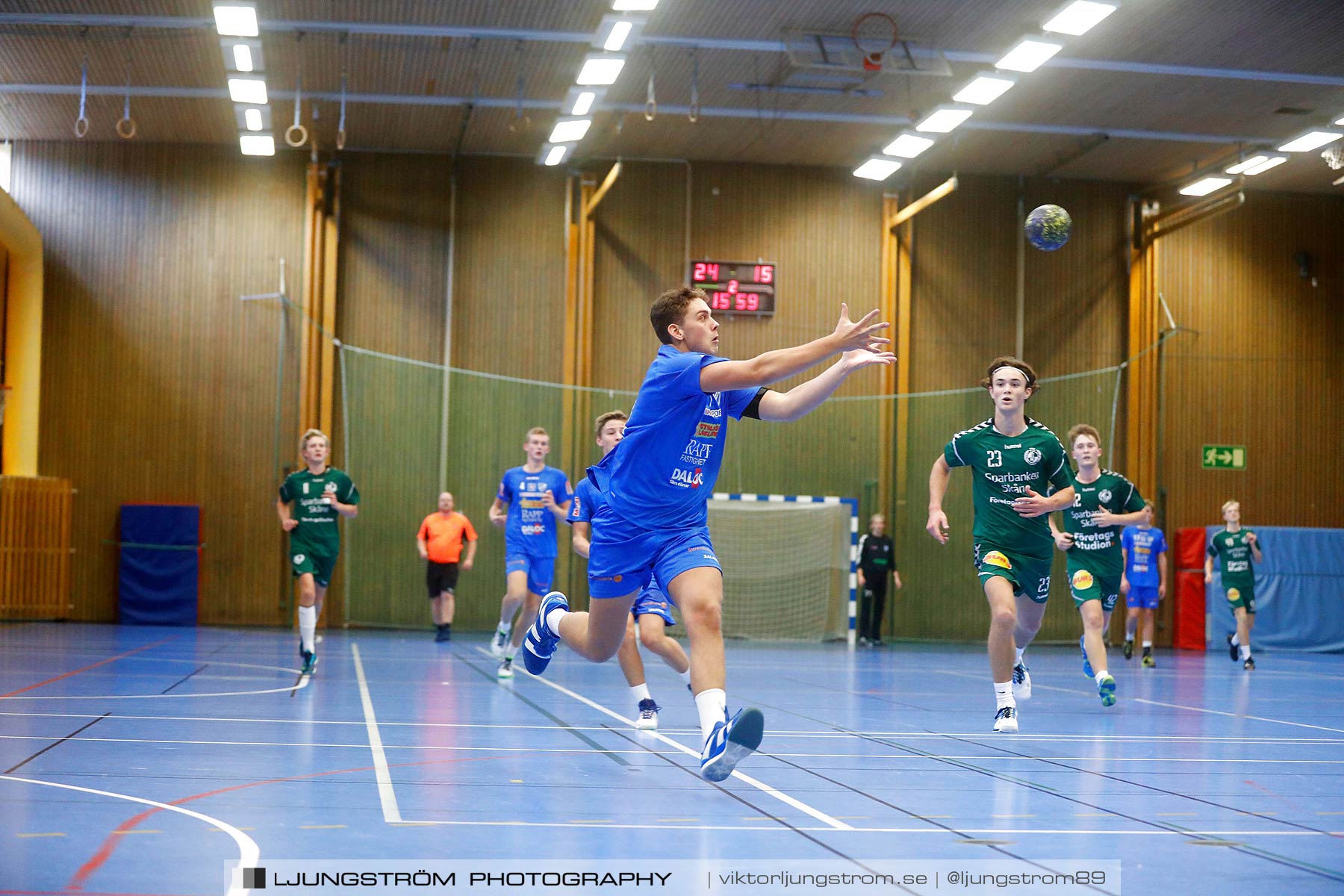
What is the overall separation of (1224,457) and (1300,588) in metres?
2.90

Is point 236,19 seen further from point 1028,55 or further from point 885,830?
point 885,830

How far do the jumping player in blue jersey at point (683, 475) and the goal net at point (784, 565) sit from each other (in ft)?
48.2

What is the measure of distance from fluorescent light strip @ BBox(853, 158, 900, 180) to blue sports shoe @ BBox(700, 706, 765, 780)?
56.7 feet

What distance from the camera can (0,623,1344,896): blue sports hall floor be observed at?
4191mm

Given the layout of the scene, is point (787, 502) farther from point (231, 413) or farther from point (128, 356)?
point (128, 356)

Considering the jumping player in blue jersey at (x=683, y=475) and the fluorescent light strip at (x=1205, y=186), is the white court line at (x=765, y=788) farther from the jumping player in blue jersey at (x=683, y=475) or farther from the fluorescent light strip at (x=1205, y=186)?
the fluorescent light strip at (x=1205, y=186)

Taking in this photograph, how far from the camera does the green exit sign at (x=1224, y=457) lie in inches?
914

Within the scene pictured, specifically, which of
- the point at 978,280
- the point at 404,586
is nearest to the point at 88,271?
the point at 404,586

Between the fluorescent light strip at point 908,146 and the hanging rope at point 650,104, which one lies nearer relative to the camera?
the hanging rope at point 650,104

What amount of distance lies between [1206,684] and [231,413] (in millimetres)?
15063

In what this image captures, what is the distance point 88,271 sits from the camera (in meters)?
20.9

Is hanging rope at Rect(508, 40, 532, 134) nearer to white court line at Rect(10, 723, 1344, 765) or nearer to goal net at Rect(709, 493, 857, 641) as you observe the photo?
goal net at Rect(709, 493, 857, 641)

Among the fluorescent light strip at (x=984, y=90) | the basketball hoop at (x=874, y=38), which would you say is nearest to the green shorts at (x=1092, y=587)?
the basketball hoop at (x=874, y=38)

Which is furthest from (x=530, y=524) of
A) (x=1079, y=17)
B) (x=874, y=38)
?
(x=1079, y=17)
